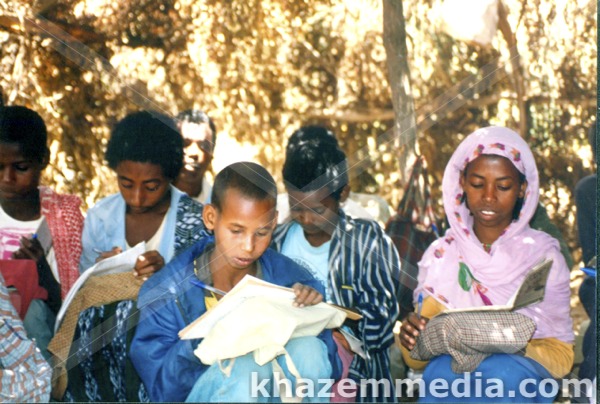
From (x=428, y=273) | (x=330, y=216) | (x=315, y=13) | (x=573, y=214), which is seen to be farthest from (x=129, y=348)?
(x=573, y=214)

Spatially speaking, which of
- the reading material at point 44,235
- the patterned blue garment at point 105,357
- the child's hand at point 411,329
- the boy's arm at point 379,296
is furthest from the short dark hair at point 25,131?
the child's hand at point 411,329

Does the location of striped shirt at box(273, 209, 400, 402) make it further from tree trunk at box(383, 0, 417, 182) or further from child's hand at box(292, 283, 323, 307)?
tree trunk at box(383, 0, 417, 182)

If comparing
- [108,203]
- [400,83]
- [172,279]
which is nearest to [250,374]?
[172,279]

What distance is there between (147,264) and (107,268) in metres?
0.16

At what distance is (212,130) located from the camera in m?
4.53

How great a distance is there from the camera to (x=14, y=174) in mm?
4277

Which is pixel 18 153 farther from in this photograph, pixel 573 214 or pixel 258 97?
pixel 573 214

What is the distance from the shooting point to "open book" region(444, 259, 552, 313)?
149 inches

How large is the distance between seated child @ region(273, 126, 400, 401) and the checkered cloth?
306 millimetres

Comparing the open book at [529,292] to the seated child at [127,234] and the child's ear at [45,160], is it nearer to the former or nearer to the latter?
the seated child at [127,234]

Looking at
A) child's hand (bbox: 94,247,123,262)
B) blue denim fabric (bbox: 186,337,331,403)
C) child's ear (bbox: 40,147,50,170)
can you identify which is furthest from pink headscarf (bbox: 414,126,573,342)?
child's ear (bbox: 40,147,50,170)

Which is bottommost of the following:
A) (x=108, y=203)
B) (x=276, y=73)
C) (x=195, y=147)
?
(x=108, y=203)

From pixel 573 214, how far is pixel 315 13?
56.8 inches

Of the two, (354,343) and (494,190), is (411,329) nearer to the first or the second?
(354,343)
